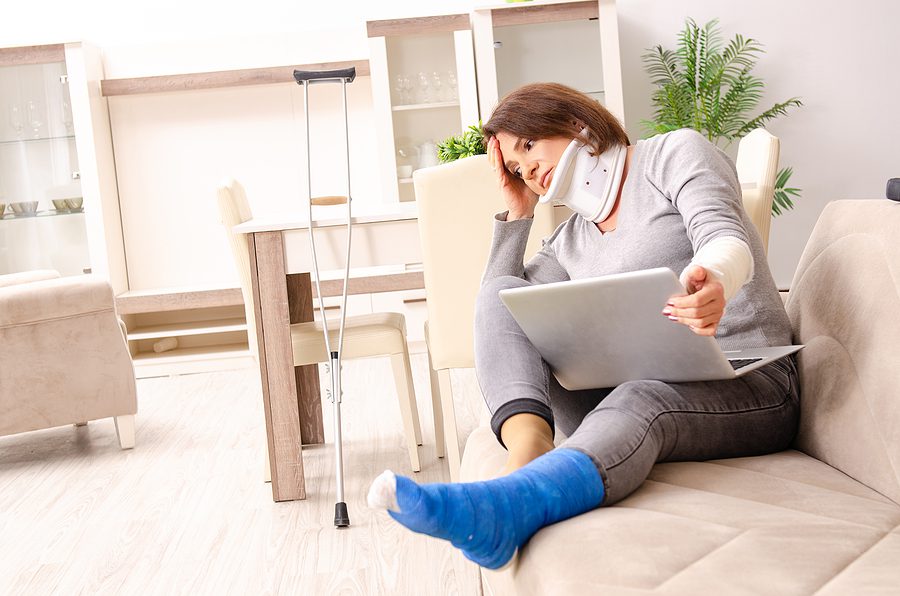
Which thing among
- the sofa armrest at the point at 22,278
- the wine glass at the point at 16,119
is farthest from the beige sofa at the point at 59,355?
the wine glass at the point at 16,119

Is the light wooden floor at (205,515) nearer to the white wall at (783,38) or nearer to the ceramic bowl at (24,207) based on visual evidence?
the ceramic bowl at (24,207)

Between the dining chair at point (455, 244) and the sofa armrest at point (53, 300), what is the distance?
122cm

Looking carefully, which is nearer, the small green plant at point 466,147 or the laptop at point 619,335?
the laptop at point 619,335

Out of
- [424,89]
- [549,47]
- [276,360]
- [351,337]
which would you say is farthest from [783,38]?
[276,360]

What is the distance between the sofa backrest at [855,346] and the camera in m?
1.23

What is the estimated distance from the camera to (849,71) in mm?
5016

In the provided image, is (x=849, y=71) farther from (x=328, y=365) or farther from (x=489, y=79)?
(x=328, y=365)

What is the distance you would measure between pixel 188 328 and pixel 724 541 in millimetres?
4079

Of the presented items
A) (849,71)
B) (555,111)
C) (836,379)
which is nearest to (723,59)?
(849,71)

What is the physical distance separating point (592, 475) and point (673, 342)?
0.25 m

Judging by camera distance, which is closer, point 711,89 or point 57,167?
point 711,89

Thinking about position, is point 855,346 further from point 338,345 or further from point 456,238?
point 338,345

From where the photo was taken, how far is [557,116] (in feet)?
5.39

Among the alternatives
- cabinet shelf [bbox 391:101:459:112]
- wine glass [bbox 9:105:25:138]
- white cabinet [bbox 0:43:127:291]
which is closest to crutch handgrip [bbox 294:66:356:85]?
cabinet shelf [bbox 391:101:459:112]
